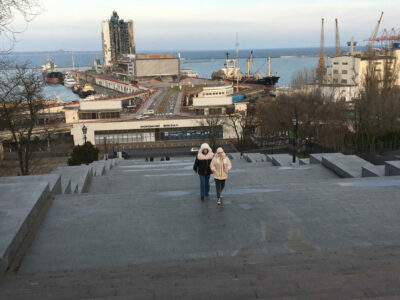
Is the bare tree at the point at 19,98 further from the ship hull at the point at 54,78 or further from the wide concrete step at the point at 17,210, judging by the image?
the ship hull at the point at 54,78

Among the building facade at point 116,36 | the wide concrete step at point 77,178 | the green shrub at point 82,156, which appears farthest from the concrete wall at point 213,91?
the building facade at point 116,36

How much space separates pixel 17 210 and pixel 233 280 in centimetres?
327

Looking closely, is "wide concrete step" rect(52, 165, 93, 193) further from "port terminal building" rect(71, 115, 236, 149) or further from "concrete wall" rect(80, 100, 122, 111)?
"concrete wall" rect(80, 100, 122, 111)

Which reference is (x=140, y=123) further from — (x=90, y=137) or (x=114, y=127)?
(x=90, y=137)

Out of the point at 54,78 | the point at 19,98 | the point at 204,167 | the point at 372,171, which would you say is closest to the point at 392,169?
the point at 372,171

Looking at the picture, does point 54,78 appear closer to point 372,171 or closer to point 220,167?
point 372,171

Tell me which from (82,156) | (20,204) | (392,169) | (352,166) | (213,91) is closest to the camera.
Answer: (20,204)

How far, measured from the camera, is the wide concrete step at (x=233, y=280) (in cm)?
323

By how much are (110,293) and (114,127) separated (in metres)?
40.9

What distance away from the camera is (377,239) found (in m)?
4.99

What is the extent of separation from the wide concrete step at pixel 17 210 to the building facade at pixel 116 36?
16235cm

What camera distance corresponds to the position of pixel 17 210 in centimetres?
540

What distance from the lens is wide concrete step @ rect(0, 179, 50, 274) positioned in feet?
14.4

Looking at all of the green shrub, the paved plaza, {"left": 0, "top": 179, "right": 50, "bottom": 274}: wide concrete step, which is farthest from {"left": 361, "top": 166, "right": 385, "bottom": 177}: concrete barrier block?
the green shrub
